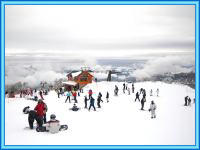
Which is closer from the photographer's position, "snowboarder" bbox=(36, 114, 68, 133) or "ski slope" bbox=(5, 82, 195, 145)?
"ski slope" bbox=(5, 82, 195, 145)

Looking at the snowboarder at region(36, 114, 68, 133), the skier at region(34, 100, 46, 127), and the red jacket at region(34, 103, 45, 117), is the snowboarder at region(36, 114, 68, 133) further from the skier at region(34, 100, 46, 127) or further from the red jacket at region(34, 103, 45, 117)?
the red jacket at region(34, 103, 45, 117)

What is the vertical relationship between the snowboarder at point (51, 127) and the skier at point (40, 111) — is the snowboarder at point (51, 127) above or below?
below

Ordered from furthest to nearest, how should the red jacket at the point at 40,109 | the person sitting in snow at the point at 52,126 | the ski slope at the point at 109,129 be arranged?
the red jacket at the point at 40,109 → the person sitting in snow at the point at 52,126 → the ski slope at the point at 109,129

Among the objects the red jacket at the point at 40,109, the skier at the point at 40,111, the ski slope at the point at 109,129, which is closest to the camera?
the ski slope at the point at 109,129

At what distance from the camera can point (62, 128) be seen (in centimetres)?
1229

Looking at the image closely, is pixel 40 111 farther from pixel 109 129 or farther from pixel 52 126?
pixel 109 129

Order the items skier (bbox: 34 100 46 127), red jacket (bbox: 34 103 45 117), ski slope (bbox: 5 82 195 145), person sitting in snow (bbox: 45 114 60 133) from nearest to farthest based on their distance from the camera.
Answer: ski slope (bbox: 5 82 195 145) → person sitting in snow (bbox: 45 114 60 133) → skier (bbox: 34 100 46 127) → red jacket (bbox: 34 103 45 117)

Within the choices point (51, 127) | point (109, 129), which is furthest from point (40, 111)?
point (109, 129)

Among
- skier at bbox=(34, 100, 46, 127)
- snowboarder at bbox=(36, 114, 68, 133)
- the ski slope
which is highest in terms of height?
skier at bbox=(34, 100, 46, 127)

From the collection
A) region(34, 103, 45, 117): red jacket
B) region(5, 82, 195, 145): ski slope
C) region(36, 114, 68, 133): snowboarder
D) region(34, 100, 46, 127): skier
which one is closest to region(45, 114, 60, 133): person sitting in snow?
region(36, 114, 68, 133): snowboarder

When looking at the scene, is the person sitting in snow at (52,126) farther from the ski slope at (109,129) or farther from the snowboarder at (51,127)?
the ski slope at (109,129)

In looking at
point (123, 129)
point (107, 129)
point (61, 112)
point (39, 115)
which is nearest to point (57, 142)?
point (39, 115)

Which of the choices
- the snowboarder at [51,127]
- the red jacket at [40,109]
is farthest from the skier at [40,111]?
the snowboarder at [51,127]

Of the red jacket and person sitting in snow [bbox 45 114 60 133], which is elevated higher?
the red jacket
